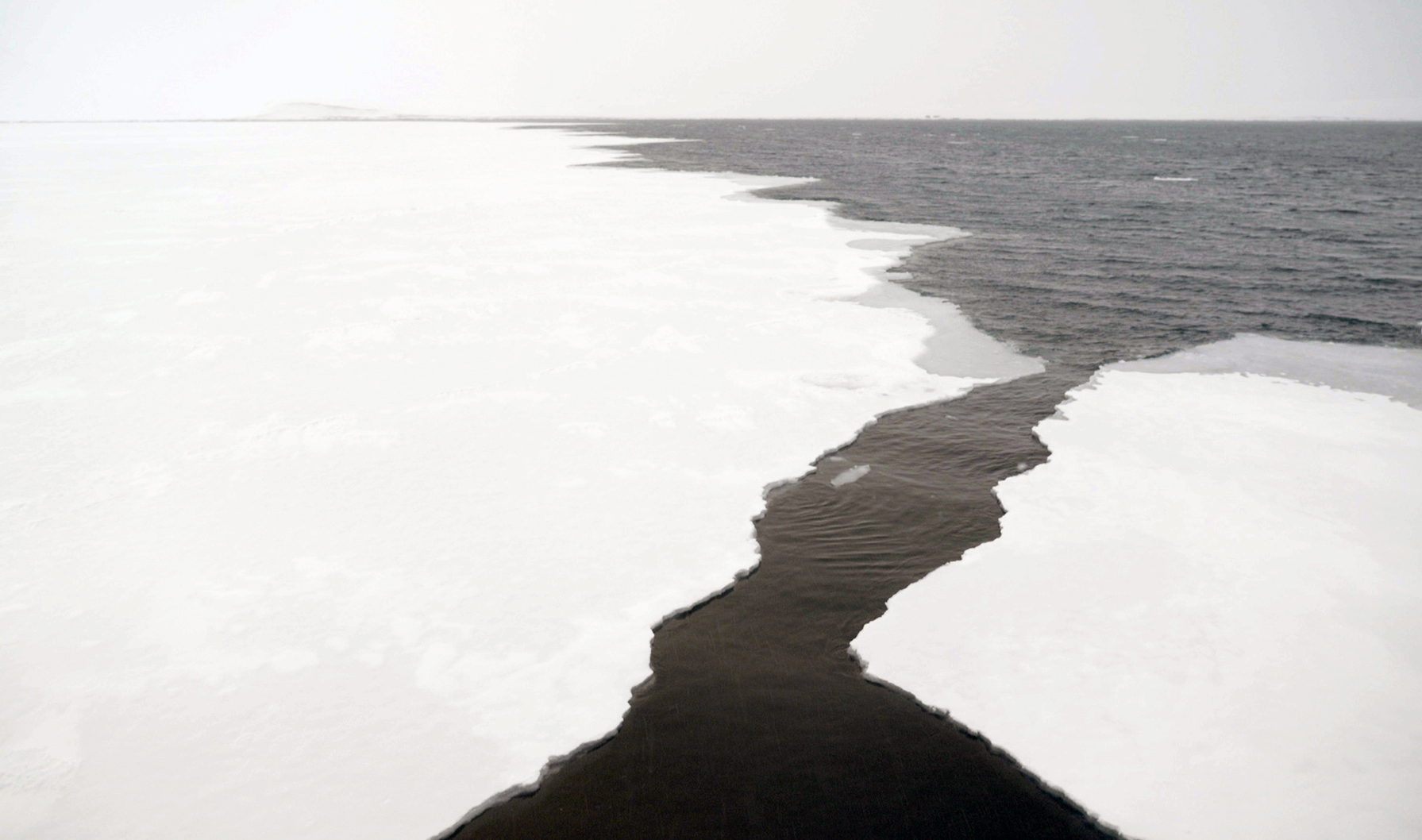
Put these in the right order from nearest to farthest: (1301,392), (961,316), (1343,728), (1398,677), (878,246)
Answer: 1. (1343,728)
2. (1398,677)
3. (1301,392)
4. (961,316)
5. (878,246)

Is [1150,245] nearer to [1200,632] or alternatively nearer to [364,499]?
[1200,632]

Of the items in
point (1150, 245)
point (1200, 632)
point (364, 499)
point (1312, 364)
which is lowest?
point (364, 499)

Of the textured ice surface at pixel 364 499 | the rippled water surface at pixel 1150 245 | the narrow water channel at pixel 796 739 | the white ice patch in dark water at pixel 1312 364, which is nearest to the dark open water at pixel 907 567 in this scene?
the narrow water channel at pixel 796 739

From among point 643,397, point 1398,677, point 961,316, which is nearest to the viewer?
point 1398,677

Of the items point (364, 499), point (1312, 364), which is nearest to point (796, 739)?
point (364, 499)

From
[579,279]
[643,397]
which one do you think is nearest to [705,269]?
[579,279]

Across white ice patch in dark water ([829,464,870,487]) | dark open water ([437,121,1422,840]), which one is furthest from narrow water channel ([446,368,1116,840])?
white ice patch in dark water ([829,464,870,487])

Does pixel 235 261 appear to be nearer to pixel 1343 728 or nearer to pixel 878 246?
pixel 878 246
